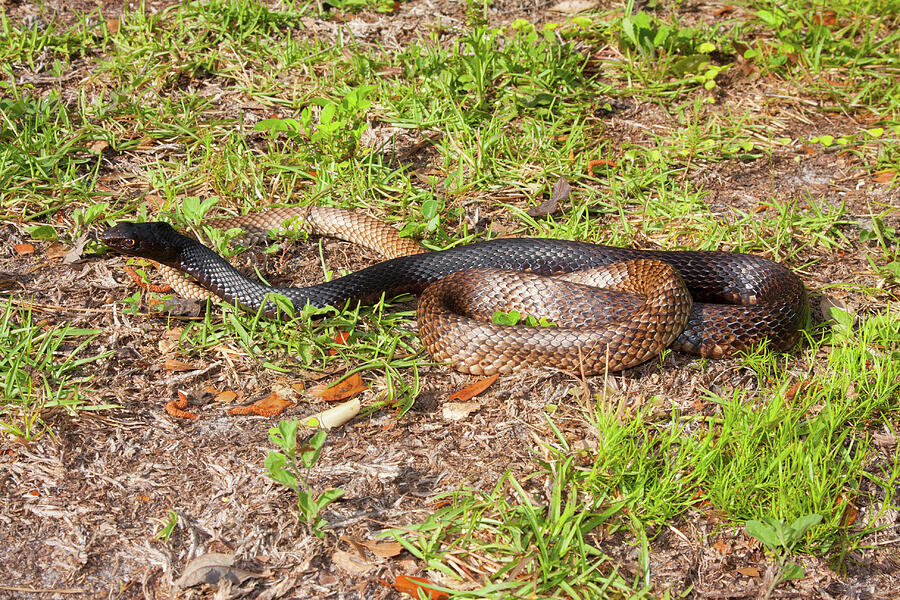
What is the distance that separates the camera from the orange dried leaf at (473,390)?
4.36 meters

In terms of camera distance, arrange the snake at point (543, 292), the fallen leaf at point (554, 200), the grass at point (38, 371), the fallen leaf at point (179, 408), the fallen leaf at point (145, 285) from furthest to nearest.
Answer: the fallen leaf at point (554, 200) → the fallen leaf at point (145, 285) → the snake at point (543, 292) → the fallen leaf at point (179, 408) → the grass at point (38, 371)

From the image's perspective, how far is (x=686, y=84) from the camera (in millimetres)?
7059

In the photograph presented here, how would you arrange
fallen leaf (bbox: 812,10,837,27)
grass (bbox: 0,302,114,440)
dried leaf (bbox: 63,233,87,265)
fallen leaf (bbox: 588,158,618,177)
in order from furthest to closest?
1. fallen leaf (bbox: 812,10,837,27)
2. fallen leaf (bbox: 588,158,618,177)
3. dried leaf (bbox: 63,233,87,265)
4. grass (bbox: 0,302,114,440)

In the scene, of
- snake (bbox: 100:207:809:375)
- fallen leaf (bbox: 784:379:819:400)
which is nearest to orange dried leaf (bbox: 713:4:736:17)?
snake (bbox: 100:207:809:375)

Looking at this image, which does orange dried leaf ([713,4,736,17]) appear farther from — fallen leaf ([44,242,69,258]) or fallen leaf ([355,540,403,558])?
fallen leaf ([355,540,403,558])

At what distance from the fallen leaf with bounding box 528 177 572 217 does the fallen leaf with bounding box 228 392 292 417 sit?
249 centimetres

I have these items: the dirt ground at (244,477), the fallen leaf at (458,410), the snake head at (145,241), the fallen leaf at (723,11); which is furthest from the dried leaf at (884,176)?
the snake head at (145,241)

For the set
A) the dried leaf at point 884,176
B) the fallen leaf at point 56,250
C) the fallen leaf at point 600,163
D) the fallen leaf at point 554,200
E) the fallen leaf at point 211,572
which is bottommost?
the fallen leaf at point 211,572

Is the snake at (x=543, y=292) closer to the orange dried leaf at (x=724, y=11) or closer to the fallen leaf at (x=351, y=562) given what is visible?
the fallen leaf at (x=351, y=562)

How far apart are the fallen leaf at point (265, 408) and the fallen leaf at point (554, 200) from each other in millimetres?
2487

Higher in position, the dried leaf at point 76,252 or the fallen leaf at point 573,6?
the fallen leaf at point 573,6

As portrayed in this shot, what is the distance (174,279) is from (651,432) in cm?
315

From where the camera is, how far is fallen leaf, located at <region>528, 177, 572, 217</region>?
19.2 feet

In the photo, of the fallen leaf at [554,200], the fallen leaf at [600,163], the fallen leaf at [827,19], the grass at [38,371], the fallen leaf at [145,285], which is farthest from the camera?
the fallen leaf at [827,19]
